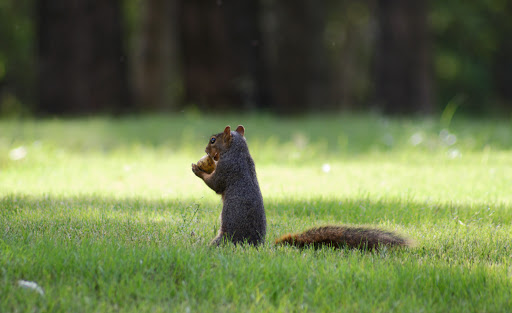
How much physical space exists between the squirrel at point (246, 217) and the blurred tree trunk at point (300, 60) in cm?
1425

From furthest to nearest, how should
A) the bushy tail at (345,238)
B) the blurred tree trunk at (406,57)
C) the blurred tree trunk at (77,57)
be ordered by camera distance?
the blurred tree trunk at (406,57)
the blurred tree trunk at (77,57)
the bushy tail at (345,238)

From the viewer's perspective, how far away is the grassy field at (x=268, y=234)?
3219mm

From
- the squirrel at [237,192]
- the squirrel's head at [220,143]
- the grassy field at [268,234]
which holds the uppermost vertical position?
the squirrel's head at [220,143]

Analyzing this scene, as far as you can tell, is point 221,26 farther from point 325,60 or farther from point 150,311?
point 150,311

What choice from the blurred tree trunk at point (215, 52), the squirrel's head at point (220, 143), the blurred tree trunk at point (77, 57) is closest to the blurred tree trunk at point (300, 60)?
the blurred tree trunk at point (215, 52)

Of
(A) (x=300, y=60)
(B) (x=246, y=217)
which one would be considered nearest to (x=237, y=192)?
(B) (x=246, y=217)

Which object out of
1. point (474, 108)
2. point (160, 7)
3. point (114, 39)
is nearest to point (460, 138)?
point (114, 39)

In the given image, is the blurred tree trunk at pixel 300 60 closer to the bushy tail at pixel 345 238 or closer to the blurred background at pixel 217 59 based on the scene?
the blurred background at pixel 217 59

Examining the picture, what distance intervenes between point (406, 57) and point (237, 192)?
15.0 meters

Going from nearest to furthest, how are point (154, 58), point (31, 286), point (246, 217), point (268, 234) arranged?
point (31, 286) < point (246, 217) < point (268, 234) < point (154, 58)

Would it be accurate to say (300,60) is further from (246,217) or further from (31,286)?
(31,286)

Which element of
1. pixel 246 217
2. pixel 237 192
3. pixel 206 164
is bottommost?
pixel 246 217

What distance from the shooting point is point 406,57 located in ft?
59.2

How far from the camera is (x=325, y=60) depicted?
1884 cm
